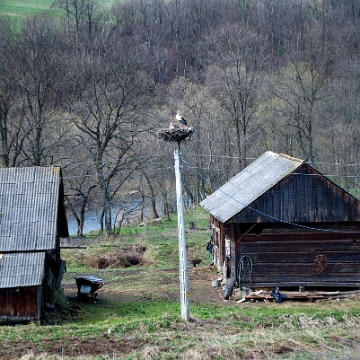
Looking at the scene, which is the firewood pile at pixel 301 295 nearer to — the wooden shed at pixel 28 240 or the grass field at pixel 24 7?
the wooden shed at pixel 28 240

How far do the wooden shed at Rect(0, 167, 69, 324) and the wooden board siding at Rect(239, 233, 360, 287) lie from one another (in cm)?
722

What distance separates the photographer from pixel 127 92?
43438mm

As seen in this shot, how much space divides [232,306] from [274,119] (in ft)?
102

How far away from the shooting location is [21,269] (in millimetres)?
20234

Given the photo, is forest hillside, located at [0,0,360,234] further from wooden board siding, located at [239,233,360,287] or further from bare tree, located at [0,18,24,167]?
wooden board siding, located at [239,233,360,287]

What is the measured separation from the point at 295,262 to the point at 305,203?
2.30 metres

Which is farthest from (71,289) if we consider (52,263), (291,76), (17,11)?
(17,11)

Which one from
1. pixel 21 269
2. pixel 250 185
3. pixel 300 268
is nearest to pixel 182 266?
pixel 21 269

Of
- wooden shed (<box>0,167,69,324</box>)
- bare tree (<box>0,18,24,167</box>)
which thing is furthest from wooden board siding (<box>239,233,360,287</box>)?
bare tree (<box>0,18,24,167</box>)

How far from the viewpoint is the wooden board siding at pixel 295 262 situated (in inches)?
951

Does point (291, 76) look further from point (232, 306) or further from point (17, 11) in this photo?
point (17, 11)

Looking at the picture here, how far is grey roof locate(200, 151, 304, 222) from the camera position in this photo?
952 inches

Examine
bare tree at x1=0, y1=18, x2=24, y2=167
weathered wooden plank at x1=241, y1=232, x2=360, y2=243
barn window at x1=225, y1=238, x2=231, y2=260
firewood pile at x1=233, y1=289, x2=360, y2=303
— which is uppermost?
bare tree at x1=0, y1=18, x2=24, y2=167

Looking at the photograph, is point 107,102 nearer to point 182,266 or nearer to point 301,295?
point 301,295
